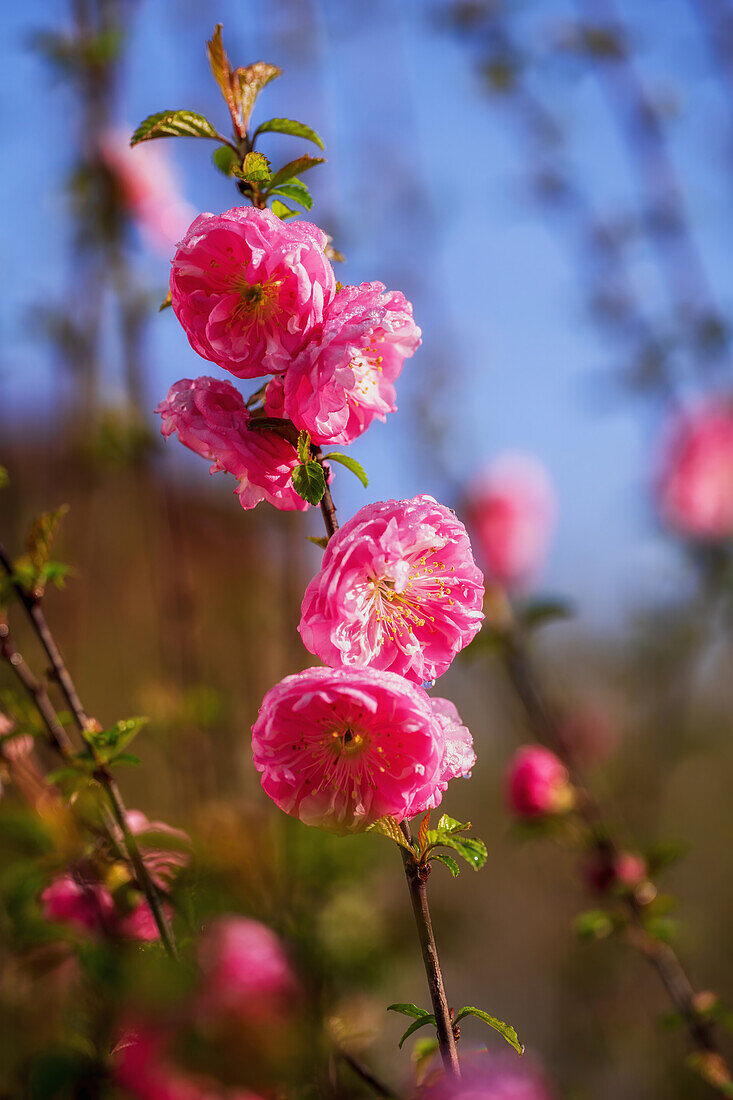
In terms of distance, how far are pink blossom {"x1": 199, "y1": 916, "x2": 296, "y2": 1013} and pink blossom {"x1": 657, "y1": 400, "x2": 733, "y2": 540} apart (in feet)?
4.89

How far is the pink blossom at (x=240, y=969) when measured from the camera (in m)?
0.42

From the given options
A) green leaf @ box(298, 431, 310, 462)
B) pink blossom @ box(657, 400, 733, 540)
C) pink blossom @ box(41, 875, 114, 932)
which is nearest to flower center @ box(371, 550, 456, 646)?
green leaf @ box(298, 431, 310, 462)

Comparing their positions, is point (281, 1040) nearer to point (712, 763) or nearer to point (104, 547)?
point (104, 547)

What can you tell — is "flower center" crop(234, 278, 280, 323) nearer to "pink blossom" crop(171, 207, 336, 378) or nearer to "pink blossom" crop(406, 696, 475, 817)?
"pink blossom" crop(171, 207, 336, 378)

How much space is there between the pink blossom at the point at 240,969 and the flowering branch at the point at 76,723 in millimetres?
52

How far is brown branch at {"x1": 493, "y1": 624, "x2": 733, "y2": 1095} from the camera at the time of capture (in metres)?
1.01

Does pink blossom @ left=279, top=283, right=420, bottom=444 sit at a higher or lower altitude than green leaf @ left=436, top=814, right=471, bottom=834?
higher

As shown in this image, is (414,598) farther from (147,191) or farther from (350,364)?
(147,191)

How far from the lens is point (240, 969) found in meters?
0.45

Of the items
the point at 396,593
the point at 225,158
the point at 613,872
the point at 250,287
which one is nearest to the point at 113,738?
the point at 396,593

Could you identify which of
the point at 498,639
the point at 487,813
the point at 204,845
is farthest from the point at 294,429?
the point at 487,813

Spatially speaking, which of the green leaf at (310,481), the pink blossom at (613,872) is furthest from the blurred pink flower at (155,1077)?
the pink blossom at (613,872)

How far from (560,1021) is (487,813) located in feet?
2.47

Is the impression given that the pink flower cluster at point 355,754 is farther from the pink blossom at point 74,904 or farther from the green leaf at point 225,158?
the green leaf at point 225,158
